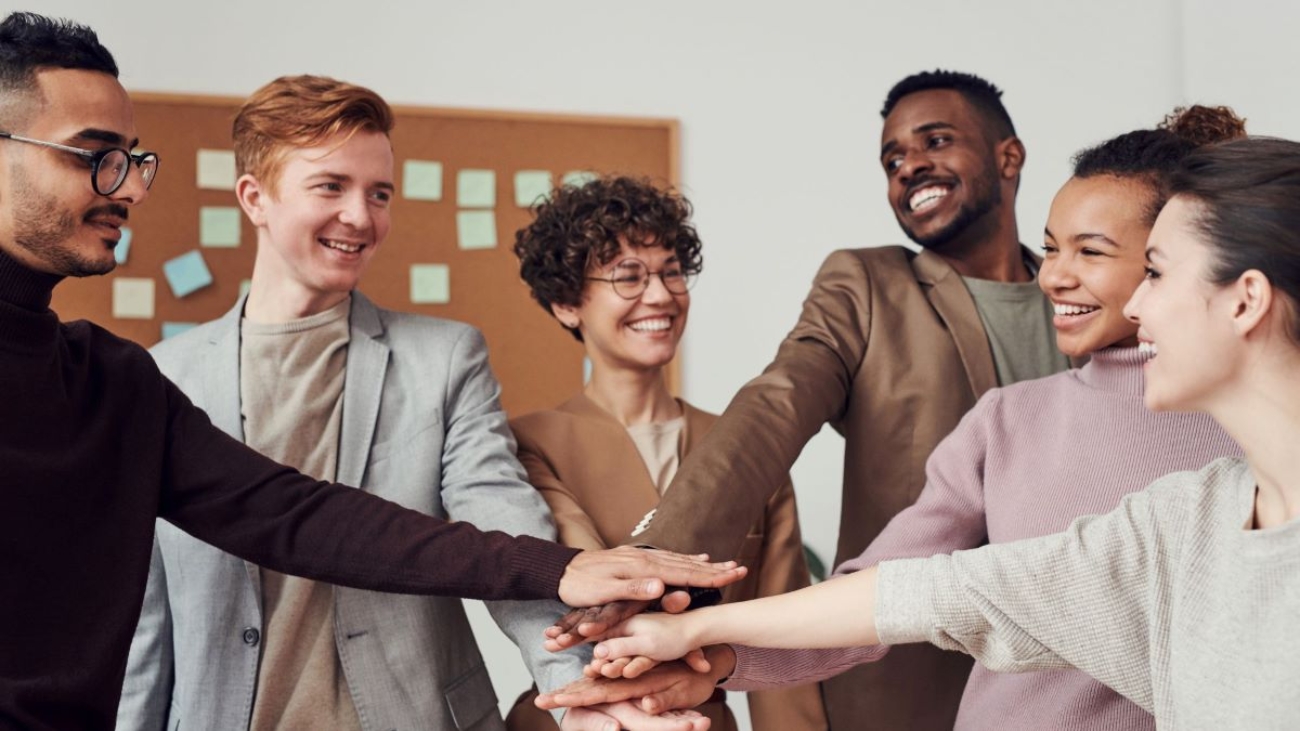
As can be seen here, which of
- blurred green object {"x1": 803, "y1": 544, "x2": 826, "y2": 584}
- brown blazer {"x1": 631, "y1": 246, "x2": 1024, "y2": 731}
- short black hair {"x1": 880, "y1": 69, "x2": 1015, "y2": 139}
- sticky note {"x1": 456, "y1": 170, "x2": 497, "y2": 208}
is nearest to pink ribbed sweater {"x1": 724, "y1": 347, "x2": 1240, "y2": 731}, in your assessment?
brown blazer {"x1": 631, "y1": 246, "x2": 1024, "y2": 731}

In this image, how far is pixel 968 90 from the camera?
2818 mm

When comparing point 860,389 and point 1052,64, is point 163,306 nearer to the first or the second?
point 860,389

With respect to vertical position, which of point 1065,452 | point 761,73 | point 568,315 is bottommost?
point 1065,452

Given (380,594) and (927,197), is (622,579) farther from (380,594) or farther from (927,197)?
(927,197)

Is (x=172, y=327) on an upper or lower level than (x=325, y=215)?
lower

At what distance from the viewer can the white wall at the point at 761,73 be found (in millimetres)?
4133

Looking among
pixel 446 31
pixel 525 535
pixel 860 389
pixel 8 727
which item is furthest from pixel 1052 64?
pixel 8 727

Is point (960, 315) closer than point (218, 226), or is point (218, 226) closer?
point (960, 315)

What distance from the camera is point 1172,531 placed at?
1.63 m

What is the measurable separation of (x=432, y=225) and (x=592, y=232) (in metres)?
1.72

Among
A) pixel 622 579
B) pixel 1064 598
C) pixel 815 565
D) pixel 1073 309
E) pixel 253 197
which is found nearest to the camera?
pixel 1064 598

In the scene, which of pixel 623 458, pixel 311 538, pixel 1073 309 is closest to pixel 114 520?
pixel 311 538

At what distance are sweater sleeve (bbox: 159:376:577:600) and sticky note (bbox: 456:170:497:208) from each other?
2245 millimetres

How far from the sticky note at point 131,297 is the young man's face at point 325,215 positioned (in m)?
1.84
